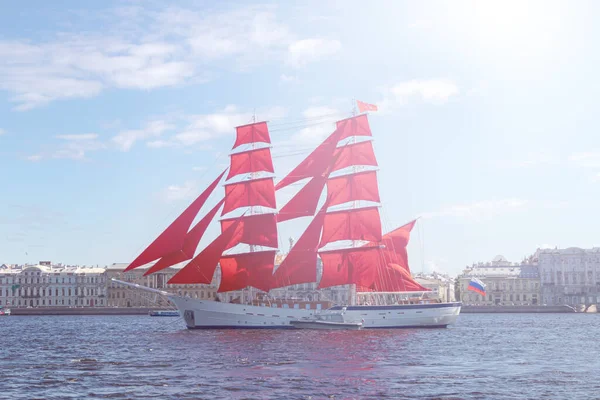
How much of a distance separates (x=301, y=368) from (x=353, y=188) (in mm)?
35259

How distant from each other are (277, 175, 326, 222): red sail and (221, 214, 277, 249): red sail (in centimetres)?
150

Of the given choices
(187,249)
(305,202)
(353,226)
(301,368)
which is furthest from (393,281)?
(301,368)

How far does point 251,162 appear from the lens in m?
66.2

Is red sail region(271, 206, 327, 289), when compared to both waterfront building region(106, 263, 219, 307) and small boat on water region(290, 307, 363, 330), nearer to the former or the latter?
small boat on water region(290, 307, 363, 330)

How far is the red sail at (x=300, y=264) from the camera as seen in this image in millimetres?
62688

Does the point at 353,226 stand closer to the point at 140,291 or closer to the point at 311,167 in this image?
the point at 311,167

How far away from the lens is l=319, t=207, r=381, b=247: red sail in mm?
65000

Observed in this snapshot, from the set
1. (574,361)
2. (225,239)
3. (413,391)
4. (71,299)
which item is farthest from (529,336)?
(71,299)

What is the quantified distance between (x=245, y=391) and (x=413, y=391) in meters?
5.59

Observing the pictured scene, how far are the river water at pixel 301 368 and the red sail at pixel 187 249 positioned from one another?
7.06 metres

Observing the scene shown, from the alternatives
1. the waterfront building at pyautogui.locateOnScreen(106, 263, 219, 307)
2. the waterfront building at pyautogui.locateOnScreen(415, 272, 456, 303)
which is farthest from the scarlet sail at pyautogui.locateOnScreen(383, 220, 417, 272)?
the waterfront building at pyautogui.locateOnScreen(106, 263, 219, 307)

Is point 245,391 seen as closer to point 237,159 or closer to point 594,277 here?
point 237,159

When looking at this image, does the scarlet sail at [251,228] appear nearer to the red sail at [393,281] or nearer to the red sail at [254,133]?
the red sail at [254,133]

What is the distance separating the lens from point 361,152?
66.9 metres
